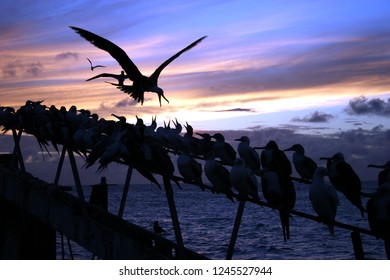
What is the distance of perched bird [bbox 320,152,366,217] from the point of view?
38.6 feet

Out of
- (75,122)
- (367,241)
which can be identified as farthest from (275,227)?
(75,122)

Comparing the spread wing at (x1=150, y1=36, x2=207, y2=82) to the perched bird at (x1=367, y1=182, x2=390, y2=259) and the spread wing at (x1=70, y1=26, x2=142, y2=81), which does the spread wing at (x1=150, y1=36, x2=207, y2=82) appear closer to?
the spread wing at (x1=70, y1=26, x2=142, y2=81)

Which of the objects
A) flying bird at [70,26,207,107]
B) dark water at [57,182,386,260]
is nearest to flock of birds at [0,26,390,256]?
flying bird at [70,26,207,107]

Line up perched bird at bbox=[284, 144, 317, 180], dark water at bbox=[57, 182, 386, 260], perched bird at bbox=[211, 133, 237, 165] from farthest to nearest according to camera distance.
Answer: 1. dark water at bbox=[57, 182, 386, 260]
2. perched bird at bbox=[211, 133, 237, 165]
3. perched bird at bbox=[284, 144, 317, 180]

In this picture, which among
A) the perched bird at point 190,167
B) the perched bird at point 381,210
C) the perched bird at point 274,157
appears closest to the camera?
the perched bird at point 381,210

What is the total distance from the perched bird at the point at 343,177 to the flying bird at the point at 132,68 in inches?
231

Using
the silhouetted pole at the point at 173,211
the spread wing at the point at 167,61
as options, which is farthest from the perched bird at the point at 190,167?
the spread wing at the point at 167,61

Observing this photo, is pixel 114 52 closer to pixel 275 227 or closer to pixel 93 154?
pixel 93 154

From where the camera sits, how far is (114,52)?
666 inches

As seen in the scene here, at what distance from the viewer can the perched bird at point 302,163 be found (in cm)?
1445

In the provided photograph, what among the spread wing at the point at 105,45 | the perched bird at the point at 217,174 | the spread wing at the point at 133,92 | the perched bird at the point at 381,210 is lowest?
the perched bird at the point at 381,210

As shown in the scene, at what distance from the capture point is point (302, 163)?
14500 millimetres

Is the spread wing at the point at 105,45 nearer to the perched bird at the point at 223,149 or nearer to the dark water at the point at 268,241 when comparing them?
the perched bird at the point at 223,149
